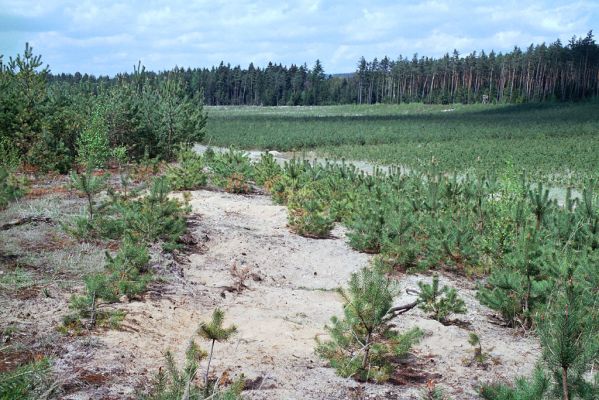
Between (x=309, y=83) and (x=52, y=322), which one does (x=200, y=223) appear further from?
(x=309, y=83)

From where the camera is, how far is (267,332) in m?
6.16

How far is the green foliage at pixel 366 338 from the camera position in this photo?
207 inches

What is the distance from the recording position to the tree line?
99.9 m

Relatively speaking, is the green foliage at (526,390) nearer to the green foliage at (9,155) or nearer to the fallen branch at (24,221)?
the fallen branch at (24,221)

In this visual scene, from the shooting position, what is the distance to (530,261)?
292 inches

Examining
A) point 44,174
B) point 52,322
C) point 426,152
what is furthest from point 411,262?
point 426,152

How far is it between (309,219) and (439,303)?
434cm

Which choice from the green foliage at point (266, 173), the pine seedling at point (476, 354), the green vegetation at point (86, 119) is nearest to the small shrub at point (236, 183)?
the green foliage at point (266, 173)

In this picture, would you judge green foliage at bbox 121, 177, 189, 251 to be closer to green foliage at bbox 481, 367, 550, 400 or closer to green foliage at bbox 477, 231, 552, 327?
green foliage at bbox 477, 231, 552, 327

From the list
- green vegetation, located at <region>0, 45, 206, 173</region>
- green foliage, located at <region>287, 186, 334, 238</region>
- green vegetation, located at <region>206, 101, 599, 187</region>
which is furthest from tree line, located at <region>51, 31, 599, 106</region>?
green foliage, located at <region>287, 186, 334, 238</region>

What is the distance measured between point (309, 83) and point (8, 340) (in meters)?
137

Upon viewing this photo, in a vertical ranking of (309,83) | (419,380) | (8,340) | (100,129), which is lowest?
(419,380)

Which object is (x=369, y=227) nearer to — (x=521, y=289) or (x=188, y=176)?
(x=521, y=289)

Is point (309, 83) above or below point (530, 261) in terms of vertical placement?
above
